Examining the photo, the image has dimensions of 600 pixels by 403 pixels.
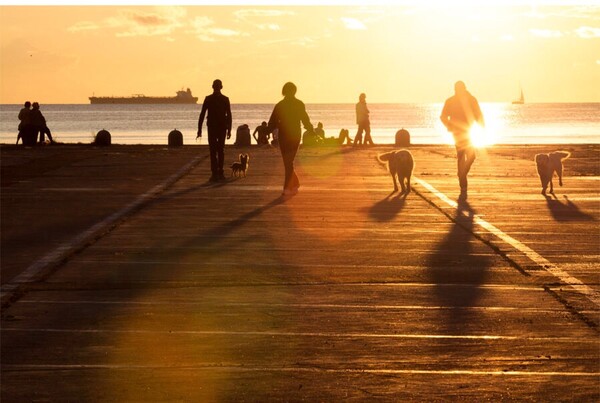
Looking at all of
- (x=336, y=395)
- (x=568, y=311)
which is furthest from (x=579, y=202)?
(x=336, y=395)

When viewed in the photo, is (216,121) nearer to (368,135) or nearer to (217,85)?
(217,85)

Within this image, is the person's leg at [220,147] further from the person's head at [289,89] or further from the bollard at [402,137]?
the bollard at [402,137]

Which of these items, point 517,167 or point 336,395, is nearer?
point 336,395

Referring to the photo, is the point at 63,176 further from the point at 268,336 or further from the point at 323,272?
the point at 268,336

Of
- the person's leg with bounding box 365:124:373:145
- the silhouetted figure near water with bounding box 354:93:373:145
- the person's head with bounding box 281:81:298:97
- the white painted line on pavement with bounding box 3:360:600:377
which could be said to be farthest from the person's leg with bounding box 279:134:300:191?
the person's leg with bounding box 365:124:373:145

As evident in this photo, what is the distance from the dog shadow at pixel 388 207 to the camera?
18.6 metres

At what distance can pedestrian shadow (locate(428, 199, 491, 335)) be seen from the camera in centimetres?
988

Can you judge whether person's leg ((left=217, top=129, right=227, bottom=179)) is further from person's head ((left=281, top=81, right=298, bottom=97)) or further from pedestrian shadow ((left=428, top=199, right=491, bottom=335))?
pedestrian shadow ((left=428, top=199, right=491, bottom=335))

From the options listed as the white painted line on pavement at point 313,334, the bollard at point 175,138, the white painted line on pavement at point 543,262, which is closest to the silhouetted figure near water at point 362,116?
the bollard at point 175,138

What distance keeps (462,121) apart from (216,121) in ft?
17.7

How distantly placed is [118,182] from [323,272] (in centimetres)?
1415

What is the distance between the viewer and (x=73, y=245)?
48.3ft

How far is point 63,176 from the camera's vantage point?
92.8 feet

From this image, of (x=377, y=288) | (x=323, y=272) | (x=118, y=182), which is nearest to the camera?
(x=377, y=288)
